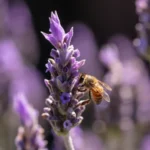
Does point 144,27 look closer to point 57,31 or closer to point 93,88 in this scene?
point 93,88

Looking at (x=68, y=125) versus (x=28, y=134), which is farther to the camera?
(x=28, y=134)

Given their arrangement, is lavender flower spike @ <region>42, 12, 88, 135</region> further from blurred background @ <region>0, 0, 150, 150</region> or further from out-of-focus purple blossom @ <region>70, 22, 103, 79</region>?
out-of-focus purple blossom @ <region>70, 22, 103, 79</region>

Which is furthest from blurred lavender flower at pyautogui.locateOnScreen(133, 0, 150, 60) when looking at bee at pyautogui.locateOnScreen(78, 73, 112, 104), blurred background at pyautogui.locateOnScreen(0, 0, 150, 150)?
bee at pyautogui.locateOnScreen(78, 73, 112, 104)

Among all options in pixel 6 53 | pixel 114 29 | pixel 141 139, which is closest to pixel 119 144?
pixel 141 139

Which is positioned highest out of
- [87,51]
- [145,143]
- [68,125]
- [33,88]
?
[87,51]

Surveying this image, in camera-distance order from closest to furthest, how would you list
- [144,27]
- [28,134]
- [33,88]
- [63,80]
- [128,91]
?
[63,80] → [28,134] → [144,27] → [128,91] → [33,88]

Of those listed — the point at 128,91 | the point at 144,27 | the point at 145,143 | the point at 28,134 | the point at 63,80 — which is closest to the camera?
the point at 63,80

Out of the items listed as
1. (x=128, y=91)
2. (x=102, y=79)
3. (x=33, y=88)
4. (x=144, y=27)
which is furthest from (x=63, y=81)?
(x=33, y=88)

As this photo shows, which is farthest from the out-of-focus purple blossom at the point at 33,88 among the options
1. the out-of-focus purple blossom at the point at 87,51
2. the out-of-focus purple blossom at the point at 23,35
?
the out-of-focus purple blossom at the point at 87,51

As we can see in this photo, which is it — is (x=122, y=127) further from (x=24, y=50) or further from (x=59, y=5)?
(x=59, y=5)
